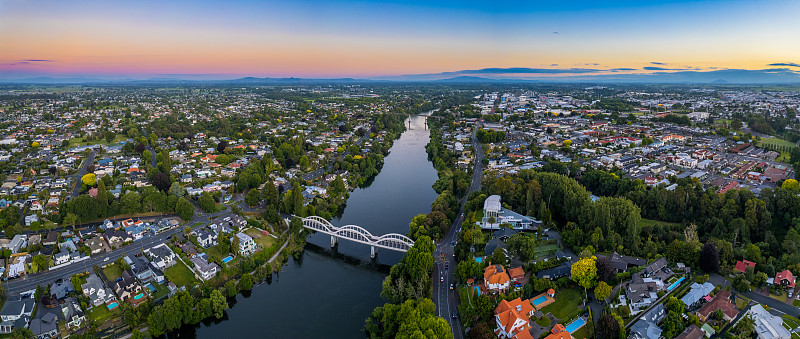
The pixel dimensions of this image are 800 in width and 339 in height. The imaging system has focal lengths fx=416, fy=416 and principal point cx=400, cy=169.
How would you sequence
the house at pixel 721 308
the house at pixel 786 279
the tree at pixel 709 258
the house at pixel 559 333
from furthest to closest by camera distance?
the tree at pixel 709 258, the house at pixel 786 279, the house at pixel 721 308, the house at pixel 559 333

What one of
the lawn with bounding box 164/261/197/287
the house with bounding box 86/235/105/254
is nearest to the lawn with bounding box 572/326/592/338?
the lawn with bounding box 164/261/197/287

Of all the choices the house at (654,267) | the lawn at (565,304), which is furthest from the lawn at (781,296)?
the lawn at (565,304)

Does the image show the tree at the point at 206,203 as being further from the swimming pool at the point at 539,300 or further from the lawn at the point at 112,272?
the swimming pool at the point at 539,300

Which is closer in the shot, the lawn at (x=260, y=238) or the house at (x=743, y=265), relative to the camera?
the house at (x=743, y=265)

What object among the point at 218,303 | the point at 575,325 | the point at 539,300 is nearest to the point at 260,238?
the point at 218,303

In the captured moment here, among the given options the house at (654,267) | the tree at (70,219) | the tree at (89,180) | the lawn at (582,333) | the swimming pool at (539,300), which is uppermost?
the tree at (89,180)

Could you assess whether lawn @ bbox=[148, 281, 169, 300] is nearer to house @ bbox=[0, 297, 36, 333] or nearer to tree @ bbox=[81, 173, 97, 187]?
house @ bbox=[0, 297, 36, 333]

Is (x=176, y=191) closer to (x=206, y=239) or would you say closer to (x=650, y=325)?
(x=206, y=239)
